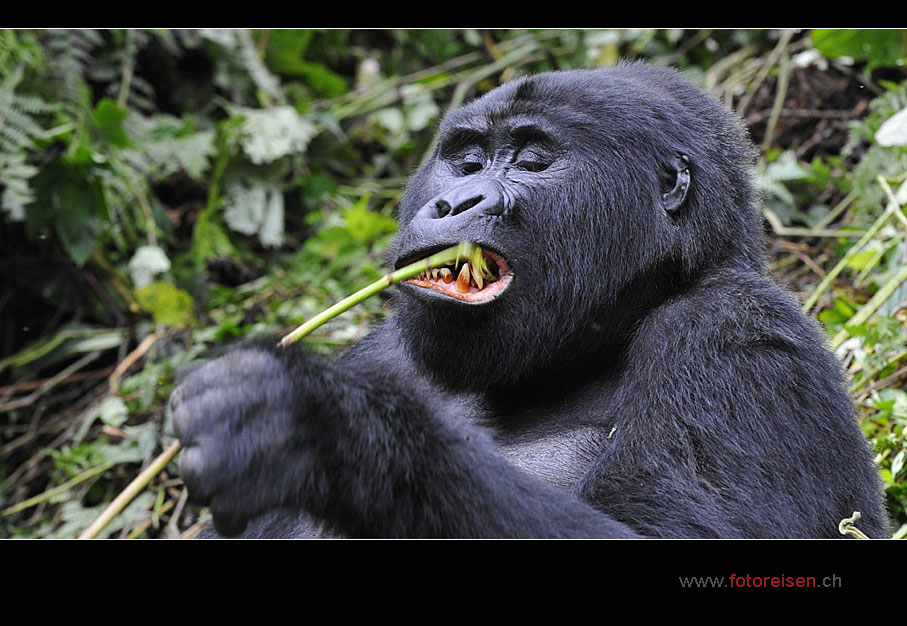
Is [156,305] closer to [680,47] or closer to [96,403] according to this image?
[96,403]

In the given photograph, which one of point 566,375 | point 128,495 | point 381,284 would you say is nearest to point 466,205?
point 381,284

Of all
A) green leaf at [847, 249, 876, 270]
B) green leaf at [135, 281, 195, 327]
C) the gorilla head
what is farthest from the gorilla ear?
green leaf at [135, 281, 195, 327]

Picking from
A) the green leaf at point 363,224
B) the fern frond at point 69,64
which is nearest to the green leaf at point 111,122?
the fern frond at point 69,64

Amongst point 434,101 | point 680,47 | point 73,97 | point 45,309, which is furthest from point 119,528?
point 680,47

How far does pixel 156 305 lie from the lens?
17.7ft

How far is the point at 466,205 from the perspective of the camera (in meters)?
2.74

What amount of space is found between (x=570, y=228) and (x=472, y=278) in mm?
367

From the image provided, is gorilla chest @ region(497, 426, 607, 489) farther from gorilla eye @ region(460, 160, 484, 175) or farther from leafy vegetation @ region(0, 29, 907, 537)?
leafy vegetation @ region(0, 29, 907, 537)

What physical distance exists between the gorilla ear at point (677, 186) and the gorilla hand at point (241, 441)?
1460 mm

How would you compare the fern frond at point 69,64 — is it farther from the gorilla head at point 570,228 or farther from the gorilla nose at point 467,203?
the gorilla nose at point 467,203

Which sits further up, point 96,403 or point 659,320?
point 659,320

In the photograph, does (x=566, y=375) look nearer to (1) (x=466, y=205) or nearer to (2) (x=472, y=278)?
(2) (x=472, y=278)

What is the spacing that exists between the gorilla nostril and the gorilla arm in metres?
0.75
